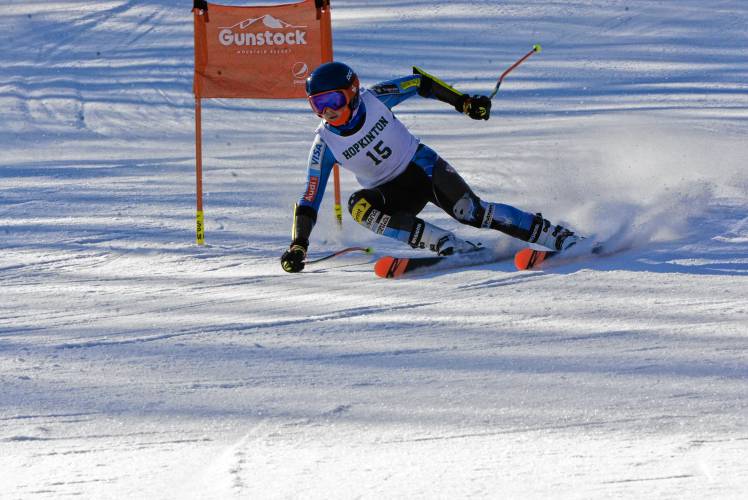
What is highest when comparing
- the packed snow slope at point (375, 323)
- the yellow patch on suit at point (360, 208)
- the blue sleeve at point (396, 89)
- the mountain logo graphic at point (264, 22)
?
the mountain logo graphic at point (264, 22)

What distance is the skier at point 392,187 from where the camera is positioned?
568 centimetres

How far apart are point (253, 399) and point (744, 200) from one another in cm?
415

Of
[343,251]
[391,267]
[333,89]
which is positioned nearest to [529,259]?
[391,267]

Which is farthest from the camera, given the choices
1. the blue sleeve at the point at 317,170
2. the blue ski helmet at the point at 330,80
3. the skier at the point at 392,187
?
the blue sleeve at the point at 317,170

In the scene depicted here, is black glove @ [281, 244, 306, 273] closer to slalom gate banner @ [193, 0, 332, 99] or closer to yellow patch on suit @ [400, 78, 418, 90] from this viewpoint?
yellow patch on suit @ [400, 78, 418, 90]

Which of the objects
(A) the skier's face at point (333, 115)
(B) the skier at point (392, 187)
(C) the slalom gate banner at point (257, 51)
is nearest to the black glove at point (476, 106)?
(B) the skier at point (392, 187)

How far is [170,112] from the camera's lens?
38.4ft

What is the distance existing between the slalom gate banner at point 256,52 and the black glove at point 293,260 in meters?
1.37

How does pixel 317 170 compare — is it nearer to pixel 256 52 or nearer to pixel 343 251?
pixel 343 251

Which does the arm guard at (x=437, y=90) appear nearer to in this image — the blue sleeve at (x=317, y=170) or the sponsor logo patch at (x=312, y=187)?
the blue sleeve at (x=317, y=170)

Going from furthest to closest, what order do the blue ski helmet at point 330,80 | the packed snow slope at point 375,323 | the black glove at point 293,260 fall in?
the black glove at point 293,260, the blue ski helmet at point 330,80, the packed snow slope at point 375,323

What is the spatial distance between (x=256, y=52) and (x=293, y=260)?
1835 mm

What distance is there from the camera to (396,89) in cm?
604

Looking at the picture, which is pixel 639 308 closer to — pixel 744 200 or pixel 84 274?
pixel 744 200
